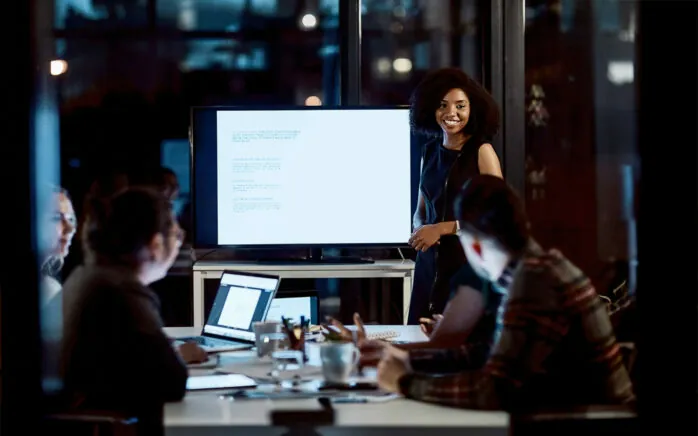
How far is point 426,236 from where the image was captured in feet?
12.5

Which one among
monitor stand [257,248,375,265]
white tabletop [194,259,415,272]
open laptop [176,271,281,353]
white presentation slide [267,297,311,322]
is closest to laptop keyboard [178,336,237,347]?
open laptop [176,271,281,353]

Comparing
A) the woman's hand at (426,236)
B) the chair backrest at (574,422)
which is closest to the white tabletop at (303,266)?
the woman's hand at (426,236)

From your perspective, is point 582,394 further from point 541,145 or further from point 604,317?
point 541,145

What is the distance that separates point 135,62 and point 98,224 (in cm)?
390

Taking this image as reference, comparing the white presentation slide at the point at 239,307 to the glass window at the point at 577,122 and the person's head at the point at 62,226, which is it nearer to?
the person's head at the point at 62,226

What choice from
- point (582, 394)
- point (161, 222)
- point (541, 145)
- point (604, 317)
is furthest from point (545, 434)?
point (541, 145)

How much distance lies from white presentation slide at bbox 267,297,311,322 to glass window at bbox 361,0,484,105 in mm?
1950

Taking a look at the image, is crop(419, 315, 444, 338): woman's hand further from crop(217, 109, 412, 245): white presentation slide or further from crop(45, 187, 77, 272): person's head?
crop(217, 109, 412, 245): white presentation slide

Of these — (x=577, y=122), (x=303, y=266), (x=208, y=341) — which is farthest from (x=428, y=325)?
(x=577, y=122)

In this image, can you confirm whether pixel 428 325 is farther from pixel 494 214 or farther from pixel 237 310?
pixel 494 214

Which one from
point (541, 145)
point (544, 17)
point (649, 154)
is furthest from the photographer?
point (544, 17)

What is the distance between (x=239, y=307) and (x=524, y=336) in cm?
131

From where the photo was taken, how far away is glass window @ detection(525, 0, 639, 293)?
5301mm

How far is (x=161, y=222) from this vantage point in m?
2.15
